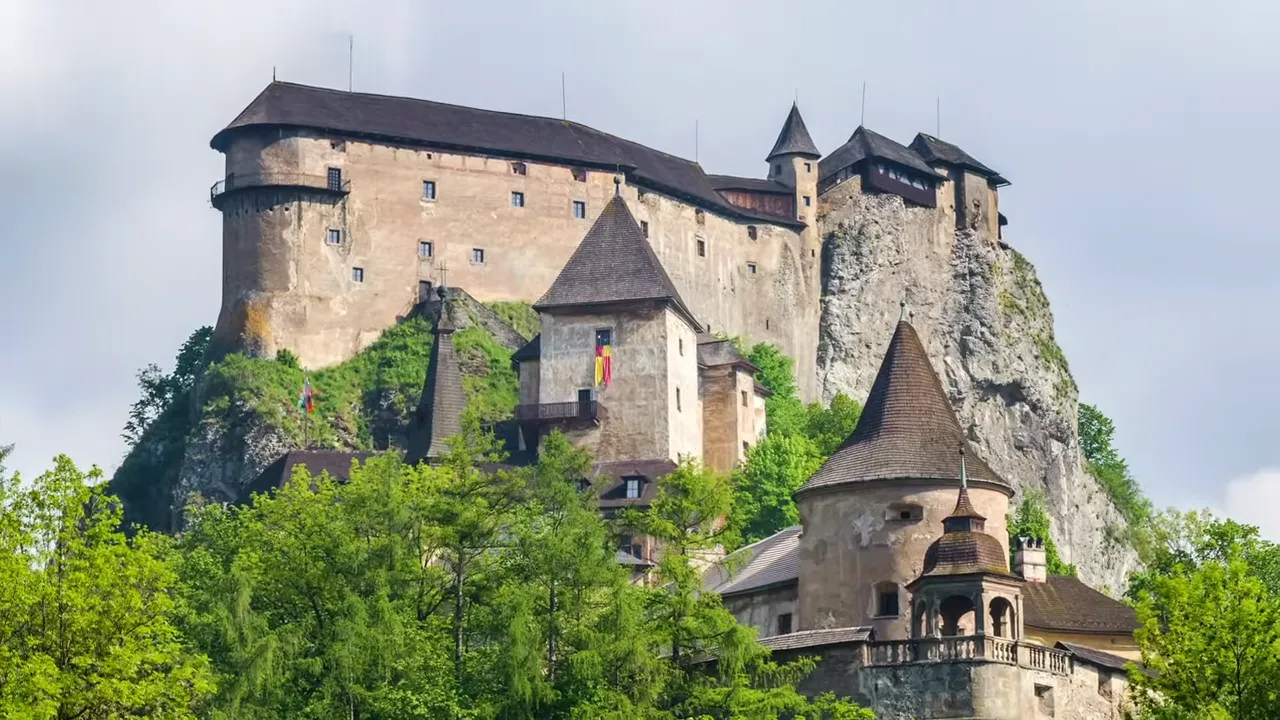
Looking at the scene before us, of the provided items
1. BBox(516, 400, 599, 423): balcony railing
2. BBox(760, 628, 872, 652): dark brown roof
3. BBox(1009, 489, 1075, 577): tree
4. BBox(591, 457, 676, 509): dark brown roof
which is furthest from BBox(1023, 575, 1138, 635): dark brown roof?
BBox(516, 400, 599, 423): balcony railing

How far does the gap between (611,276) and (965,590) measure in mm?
45424

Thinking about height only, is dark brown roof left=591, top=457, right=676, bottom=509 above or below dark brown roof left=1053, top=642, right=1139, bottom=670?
above

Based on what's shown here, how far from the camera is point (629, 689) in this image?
61.2m

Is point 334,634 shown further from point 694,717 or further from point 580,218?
point 580,218

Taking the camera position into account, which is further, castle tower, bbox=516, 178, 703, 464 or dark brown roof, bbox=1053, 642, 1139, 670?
castle tower, bbox=516, 178, 703, 464

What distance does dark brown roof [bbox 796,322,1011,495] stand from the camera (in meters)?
67.1

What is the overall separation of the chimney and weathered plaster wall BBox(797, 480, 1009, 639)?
6.98 metres

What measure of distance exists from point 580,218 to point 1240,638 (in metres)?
72.9

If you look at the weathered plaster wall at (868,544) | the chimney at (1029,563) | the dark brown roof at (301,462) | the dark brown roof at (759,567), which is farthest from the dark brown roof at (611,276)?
the weathered plaster wall at (868,544)

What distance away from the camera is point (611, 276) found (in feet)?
346

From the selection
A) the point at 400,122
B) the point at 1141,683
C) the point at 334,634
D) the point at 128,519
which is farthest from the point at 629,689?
the point at 400,122

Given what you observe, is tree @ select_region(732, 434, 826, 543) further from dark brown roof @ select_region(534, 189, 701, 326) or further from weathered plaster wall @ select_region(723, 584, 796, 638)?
weathered plaster wall @ select_region(723, 584, 796, 638)

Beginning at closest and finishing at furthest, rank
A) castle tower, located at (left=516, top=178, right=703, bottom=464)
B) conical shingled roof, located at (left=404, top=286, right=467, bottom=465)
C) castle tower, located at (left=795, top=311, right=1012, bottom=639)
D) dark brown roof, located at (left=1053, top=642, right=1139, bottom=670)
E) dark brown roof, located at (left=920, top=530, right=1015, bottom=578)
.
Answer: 1. dark brown roof, located at (left=920, top=530, right=1015, bottom=578)
2. dark brown roof, located at (left=1053, top=642, right=1139, bottom=670)
3. castle tower, located at (left=795, top=311, right=1012, bottom=639)
4. castle tower, located at (left=516, top=178, right=703, bottom=464)
5. conical shingled roof, located at (left=404, top=286, right=467, bottom=465)

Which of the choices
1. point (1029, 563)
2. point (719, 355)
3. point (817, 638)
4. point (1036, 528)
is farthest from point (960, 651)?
point (719, 355)
